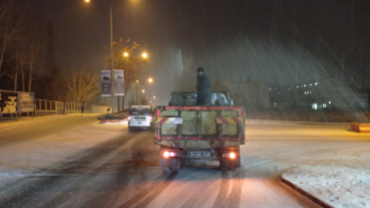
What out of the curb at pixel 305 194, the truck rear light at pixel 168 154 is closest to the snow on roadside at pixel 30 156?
the truck rear light at pixel 168 154

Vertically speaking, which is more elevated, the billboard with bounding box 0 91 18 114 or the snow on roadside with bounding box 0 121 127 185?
the billboard with bounding box 0 91 18 114

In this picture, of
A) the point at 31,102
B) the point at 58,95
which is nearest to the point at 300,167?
the point at 31,102

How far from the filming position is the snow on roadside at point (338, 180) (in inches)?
238

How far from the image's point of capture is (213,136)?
27.5 feet

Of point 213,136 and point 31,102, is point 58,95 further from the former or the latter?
point 213,136

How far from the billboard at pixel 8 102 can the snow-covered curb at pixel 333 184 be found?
25808 millimetres

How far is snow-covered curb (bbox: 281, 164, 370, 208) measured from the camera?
19.6 feet

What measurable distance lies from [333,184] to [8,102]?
28.3 metres

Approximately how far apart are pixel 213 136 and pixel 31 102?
30.0m

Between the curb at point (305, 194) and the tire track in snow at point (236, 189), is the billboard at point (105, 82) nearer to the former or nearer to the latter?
the tire track in snow at point (236, 189)

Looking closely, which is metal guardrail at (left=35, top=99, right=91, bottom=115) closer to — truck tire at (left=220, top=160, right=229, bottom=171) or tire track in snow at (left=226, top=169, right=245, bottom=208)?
truck tire at (left=220, top=160, right=229, bottom=171)

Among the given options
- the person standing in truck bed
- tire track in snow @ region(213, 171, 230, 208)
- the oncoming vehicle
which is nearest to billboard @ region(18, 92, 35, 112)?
the oncoming vehicle

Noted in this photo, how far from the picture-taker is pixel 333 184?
23.7 feet

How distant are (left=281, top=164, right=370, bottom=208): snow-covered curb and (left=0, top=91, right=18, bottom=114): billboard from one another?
1016 inches
